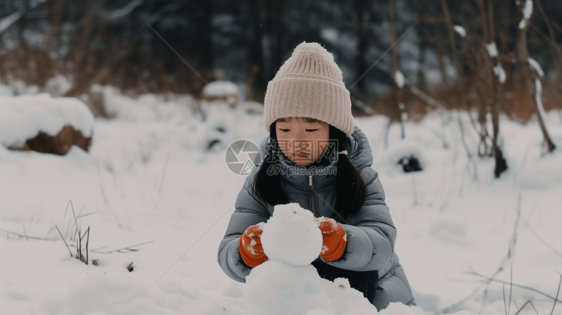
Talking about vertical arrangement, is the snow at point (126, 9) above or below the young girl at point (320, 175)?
above

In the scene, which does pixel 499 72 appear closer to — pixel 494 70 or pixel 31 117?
pixel 494 70

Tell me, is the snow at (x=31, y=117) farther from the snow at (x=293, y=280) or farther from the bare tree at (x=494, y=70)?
the bare tree at (x=494, y=70)

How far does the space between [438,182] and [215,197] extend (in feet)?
5.93

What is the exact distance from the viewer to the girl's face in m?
1.24

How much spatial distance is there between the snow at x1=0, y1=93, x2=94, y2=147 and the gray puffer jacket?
7.19ft

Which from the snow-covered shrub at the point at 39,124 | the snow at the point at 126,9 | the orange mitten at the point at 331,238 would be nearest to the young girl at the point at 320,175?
the orange mitten at the point at 331,238

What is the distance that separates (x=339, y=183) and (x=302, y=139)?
21 centimetres

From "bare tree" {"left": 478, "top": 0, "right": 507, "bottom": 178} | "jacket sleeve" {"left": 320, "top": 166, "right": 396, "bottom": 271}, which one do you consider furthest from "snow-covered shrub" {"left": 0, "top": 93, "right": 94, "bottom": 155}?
"bare tree" {"left": 478, "top": 0, "right": 507, "bottom": 178}

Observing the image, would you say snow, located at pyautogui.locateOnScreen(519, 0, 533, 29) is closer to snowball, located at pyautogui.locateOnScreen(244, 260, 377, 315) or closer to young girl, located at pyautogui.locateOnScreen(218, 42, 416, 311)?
young girl, located at pyautogui.locateOnScreen(218, 42, 416, 311)

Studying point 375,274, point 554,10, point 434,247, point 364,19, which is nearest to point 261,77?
point 364,19

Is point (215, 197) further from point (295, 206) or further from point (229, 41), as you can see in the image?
point (229, 41)

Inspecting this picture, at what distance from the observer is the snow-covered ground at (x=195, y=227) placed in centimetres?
116

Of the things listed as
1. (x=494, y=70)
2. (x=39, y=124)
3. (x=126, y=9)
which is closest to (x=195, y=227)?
(x=39, y=124)

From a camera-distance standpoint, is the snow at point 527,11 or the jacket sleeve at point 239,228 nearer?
the jacket sleeve at point 239,228
